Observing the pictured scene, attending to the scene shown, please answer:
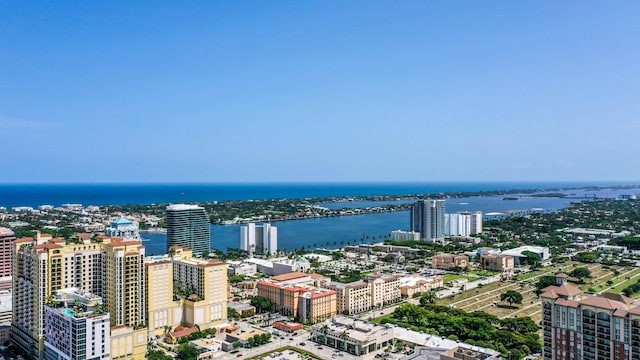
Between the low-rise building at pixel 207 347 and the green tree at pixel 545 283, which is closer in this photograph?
the low-rise building at pixel 207 347

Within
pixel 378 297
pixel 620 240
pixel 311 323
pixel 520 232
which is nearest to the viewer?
pixel 311 323

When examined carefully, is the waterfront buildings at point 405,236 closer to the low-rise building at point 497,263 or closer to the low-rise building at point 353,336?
the low-rise building at point 497,263

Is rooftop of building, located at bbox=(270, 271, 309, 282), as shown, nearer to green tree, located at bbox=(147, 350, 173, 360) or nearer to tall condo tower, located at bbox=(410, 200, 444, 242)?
green tree, located at bbox=(147, 350, 173, 360)

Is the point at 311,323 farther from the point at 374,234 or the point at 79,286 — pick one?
the point at 374,234

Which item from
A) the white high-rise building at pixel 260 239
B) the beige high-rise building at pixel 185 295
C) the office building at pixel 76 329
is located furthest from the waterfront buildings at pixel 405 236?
the office building at pixel 76 329

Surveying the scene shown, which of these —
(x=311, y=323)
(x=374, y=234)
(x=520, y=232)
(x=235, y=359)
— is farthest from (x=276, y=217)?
(x=235, y=359)

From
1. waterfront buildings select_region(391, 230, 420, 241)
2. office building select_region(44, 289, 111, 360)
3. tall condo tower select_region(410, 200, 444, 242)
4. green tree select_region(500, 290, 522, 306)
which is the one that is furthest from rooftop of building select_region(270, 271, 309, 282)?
tall condo tower select_region(410, 200, 444, 242)
